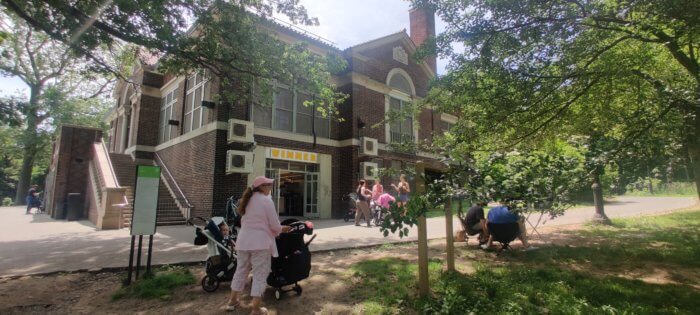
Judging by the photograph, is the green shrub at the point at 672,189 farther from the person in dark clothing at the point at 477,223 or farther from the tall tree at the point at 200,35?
the tall tree at the point at 200,35

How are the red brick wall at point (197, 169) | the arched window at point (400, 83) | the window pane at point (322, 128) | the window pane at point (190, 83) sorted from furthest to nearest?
the arched window at point (400, 83), the window pane at point (322, 128), the window pane at point (190, 83), the red brick wall at point (197, 169)

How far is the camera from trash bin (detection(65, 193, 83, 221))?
14359mm

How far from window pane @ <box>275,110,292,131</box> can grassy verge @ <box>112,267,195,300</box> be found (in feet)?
32.0

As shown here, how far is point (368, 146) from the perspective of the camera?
51.6 feet

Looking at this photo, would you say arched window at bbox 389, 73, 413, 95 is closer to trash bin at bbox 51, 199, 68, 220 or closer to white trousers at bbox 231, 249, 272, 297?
white trousers at bbox 231, 249, 272, 297

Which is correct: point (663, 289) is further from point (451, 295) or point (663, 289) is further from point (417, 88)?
point (417, 88)

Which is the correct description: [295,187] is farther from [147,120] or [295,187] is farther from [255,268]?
[255,268]

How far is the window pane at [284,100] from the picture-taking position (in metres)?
14.7

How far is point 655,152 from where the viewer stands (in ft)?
17.3

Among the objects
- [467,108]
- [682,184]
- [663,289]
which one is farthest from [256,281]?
[682,184]

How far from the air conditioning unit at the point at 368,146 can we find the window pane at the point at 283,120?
3.14 metres

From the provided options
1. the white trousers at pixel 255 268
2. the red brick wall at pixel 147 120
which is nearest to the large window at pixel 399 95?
the red brick wall at pixel 147 120

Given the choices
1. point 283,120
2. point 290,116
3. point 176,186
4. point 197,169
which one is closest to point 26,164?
point 176,186

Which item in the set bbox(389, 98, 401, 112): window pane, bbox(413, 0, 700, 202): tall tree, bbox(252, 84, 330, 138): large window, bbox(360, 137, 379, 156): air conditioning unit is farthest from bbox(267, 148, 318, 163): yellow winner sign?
bbox(413, 0, 700, 202): tall tree
